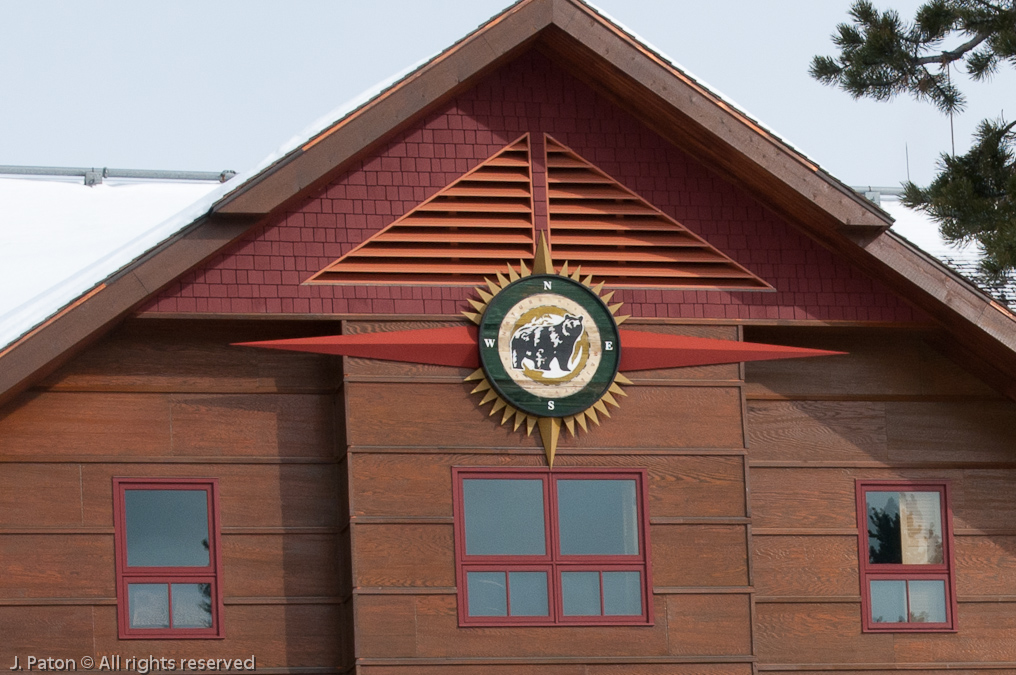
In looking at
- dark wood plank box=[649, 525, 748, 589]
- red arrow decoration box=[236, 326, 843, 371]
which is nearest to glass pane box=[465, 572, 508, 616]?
dark wood plank box=[649, 525, 748, 589]

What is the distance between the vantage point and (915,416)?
15211mm

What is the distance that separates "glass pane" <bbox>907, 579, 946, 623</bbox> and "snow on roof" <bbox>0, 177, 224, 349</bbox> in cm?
701

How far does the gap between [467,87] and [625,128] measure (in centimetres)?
144

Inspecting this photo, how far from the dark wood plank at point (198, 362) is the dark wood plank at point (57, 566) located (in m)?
1.27

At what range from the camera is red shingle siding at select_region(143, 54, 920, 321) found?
45.7 feet

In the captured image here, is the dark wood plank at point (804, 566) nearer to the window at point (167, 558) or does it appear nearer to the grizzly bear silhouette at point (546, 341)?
the grizzly bear silhouette at point (546, 341)

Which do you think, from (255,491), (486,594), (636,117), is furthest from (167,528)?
(636,117)

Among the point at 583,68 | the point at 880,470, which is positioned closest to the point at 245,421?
the point at 583,68

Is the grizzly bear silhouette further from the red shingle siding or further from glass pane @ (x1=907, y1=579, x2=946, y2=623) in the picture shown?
glass pane @ (x1=907, y1=579, x2=946, y2=623)

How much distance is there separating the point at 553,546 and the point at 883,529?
3.13 metres

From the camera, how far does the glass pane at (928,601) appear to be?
48.8 ft

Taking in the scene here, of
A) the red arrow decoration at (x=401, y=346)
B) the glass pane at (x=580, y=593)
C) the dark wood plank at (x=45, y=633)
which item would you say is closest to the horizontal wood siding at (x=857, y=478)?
the glass pane at (x=580, y=593)

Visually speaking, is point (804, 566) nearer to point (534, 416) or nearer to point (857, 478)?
point (857, 478)

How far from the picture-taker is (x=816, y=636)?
14656 mm
